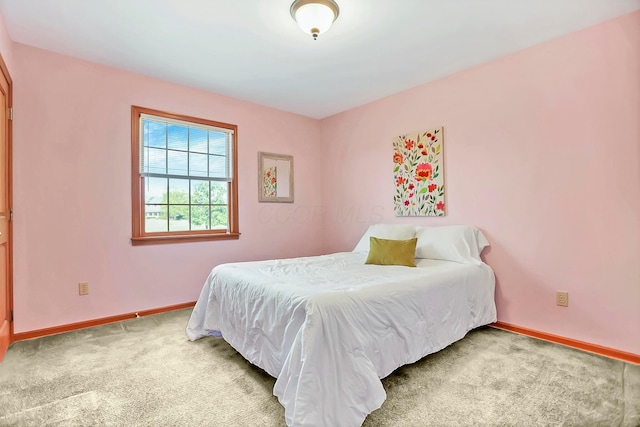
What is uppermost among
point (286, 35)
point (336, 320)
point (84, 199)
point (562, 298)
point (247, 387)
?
point (286, 35)

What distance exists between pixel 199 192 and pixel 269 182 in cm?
89

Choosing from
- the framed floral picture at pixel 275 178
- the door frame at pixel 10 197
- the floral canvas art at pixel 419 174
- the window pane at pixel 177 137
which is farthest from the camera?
→ the framed floral picture at pixel 275 178

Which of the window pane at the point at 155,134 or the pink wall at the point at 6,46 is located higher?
the pink wall at the point at 6,46

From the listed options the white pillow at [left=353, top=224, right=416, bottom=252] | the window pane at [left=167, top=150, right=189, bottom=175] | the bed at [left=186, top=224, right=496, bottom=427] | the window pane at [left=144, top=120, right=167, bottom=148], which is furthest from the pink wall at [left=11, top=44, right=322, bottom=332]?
the white pillow at [left=353, top=224, right=416, bottom=252]

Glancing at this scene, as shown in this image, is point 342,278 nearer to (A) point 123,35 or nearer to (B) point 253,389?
(B) point 253,389

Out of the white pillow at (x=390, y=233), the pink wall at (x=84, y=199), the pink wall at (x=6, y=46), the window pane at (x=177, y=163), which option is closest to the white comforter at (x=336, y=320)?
the white pillow at (x=390, y=233)

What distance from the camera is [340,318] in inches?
64.6

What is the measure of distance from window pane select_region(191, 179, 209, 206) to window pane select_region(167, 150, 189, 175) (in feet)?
0.52

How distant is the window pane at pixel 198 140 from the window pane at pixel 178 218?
68 cm

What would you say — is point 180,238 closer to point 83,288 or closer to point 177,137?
point 83,288

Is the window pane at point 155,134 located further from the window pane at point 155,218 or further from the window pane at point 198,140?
the window pane at point 155,218

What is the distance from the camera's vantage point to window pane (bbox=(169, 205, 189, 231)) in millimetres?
3453

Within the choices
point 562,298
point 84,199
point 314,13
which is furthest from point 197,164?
point 562,298

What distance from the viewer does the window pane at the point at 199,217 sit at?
3.61 m
